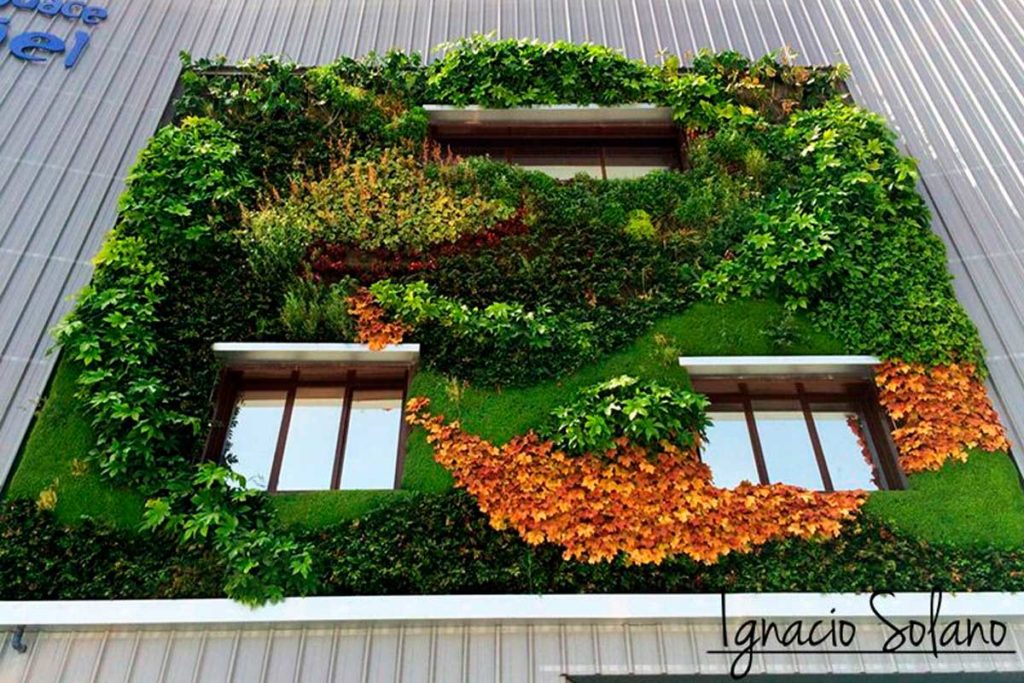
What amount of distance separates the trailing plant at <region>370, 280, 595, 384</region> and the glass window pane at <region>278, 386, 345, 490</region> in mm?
1310

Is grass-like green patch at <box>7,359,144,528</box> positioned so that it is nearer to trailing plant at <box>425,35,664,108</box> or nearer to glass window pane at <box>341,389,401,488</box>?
glass window pane at <box>341,389,401,488</box>

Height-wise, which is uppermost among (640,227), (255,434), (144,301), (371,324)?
(640,227)

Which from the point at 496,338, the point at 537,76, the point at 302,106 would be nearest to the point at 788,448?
the point at 496,338

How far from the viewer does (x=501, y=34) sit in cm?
1338

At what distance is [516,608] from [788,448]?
374 centimetres

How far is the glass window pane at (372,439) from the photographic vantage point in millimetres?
8195

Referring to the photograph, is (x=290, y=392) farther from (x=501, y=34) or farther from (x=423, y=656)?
(x=501, y=34)

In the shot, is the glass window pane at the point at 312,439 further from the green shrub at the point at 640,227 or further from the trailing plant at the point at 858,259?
the trailing plant at the point at 858,259

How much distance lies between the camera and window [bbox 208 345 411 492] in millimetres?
8211

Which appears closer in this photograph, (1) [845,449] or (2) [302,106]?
(1) [845,449]

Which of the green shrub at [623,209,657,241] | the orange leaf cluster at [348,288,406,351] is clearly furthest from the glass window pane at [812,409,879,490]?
the orange leaf cluster at [348,288,406,351]

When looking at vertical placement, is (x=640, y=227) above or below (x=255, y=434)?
above

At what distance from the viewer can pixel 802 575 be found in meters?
7.11

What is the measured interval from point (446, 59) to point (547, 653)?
9.33 m
